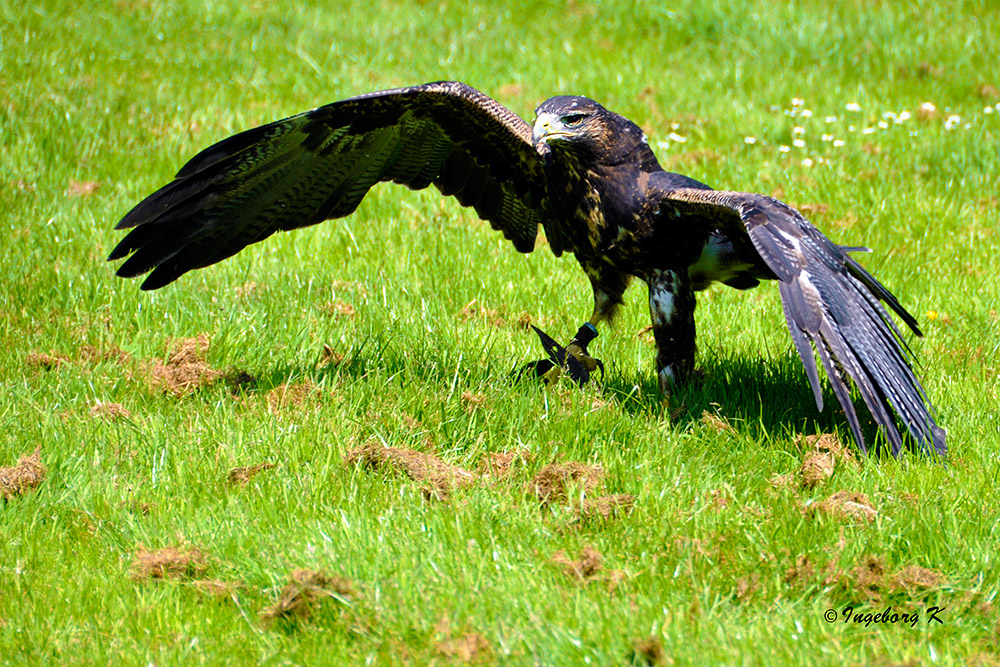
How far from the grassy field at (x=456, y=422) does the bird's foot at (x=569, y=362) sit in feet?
0.52

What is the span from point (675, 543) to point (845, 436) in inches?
52.0

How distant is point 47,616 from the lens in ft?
10.7

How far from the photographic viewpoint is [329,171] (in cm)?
534

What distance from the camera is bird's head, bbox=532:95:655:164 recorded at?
183 inches

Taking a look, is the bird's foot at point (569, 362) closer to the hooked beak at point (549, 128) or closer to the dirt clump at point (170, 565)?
the hooked beak at point (549, 128)

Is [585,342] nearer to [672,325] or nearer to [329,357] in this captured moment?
[672,325]

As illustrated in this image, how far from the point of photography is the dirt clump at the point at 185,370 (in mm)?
4961

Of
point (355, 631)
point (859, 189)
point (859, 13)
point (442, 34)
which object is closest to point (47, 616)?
point (355, 631)

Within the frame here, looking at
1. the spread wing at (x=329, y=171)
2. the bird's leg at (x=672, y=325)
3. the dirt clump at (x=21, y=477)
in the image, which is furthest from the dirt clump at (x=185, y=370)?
the bird's leg at (x=672, y=325)

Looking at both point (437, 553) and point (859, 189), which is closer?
point (437, 553)

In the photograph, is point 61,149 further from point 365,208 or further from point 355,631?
point 355,631

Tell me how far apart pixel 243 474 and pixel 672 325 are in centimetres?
200

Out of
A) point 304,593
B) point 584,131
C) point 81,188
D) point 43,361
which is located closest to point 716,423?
point 584,131

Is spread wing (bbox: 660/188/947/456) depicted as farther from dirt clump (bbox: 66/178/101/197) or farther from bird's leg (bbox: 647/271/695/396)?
dirt clump (bbox: 66/178/101/197)
